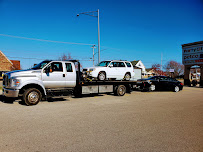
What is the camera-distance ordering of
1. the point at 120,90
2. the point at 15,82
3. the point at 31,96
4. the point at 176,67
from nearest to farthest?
the point at 15,82
the point at 31,96
the point at 120,90
the point at 176,67

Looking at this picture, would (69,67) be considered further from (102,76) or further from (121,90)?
(121,90)

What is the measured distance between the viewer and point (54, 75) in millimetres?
9273

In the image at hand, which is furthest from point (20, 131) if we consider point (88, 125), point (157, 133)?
point (157, 133)

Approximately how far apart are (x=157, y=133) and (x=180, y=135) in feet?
1.99

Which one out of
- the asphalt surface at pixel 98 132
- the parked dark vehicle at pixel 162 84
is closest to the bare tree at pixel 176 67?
the parked dark vehicle at pixel 162 84

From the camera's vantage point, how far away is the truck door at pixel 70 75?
31.9 ft

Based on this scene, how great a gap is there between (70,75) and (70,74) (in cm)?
6

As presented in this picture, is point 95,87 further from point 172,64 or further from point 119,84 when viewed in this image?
point 172,64

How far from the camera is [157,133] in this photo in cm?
472

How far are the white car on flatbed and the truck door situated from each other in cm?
108

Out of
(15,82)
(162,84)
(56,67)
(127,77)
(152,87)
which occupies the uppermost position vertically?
(56,67)

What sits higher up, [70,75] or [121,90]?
[70,75]

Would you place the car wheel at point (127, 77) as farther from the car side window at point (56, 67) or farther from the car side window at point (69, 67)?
the car side window at point (56, 67)

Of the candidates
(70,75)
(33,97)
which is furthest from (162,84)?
(33,97)
